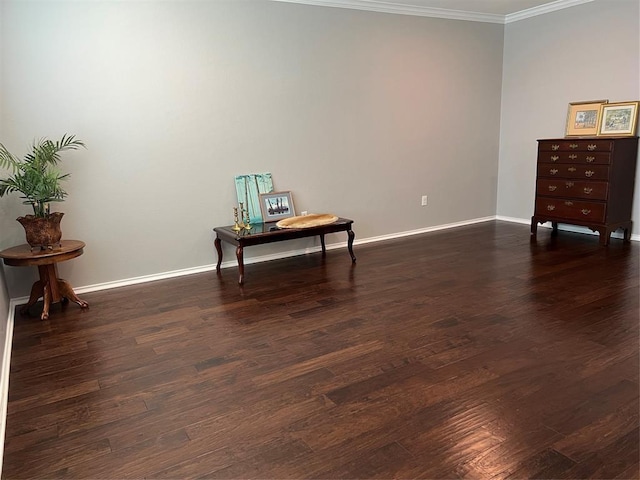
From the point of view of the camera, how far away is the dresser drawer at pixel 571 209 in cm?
500

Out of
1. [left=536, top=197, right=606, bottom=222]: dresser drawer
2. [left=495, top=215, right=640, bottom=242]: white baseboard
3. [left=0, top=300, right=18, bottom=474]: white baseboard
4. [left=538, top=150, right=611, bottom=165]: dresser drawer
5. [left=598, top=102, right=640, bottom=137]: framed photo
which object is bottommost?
[left=495, top=215, right=640, bottom=242]: white baseboard

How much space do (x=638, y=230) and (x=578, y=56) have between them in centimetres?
203

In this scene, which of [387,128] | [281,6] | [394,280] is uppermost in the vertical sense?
[281,6]

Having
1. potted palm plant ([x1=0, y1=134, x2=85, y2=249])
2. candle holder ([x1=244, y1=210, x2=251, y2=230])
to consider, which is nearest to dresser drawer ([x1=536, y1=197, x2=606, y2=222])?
candle holder ([x1=244, y1=210, x2=251, y2=230])

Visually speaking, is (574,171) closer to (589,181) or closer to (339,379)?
→ (589,181)

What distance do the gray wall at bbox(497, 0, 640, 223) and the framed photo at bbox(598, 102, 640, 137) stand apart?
103mm

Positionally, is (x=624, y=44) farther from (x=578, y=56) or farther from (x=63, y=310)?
(x=63, y=310)

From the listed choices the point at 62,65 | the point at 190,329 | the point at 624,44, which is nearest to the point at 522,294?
the point at 190,329

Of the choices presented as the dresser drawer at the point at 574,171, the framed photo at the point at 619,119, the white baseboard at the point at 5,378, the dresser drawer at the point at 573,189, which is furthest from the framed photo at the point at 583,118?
the white baseboard at the point at 5,378

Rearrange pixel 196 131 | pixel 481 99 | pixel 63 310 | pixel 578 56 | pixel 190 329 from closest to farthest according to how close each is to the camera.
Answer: pixel 190 329 < pixel 63 310 < pixel 196 131 < pixel 578 56 < pixel 481 99

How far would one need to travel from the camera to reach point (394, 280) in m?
4.07

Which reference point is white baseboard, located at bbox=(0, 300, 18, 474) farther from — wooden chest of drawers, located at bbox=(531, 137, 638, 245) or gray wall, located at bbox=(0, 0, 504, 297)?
wooden chest of drawers, located at bbox=(531, 137, 638, 245)

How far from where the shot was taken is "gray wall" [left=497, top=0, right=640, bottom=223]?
A: 5.04 meters

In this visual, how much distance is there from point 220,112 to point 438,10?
2.86 m
